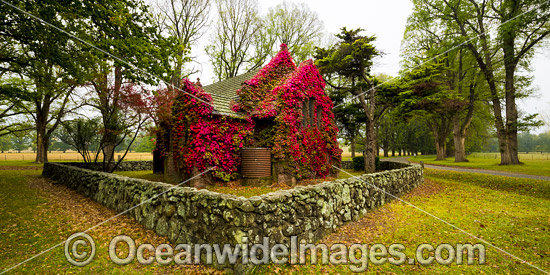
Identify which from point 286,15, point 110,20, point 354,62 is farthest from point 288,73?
point 286,15

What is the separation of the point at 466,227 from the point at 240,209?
6.95 metres

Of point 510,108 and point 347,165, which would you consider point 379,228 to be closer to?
point 347,165

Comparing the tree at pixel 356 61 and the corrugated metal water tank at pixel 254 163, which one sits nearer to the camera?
the corrugated metal water tank at pixel 254 163

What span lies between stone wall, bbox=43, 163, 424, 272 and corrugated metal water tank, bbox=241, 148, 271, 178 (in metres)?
4.41

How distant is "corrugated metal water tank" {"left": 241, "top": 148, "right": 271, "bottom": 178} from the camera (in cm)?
1064

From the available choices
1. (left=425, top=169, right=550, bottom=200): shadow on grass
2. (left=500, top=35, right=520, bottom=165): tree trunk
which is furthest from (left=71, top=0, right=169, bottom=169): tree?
(left=500, top=35, right=520, bottom=165): tree trunk

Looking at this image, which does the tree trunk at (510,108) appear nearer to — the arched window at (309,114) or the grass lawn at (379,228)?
the grass lawn at (379,228)

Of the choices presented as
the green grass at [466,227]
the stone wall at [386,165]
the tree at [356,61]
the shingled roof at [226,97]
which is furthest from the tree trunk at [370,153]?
the shingled roof at [226,97]

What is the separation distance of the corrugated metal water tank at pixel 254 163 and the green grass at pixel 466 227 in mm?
4890

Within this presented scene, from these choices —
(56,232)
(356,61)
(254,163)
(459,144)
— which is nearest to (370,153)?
(356,61)

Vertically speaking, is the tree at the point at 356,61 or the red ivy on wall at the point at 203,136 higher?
the tree at the point at 356,61

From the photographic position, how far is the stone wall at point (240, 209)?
4.45 meters

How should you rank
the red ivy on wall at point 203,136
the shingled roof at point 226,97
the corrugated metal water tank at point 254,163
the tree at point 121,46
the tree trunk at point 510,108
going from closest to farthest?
the tree at point 121,46 → the red ivy on wall at point 203,136 → the corrugated metal water tank at point 254,163 → the shingled roof at point 226,97 → the tree trunk at point 510,108

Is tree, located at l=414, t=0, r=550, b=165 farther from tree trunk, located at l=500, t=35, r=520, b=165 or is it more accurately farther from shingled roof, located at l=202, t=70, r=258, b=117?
→ shingled roof, located at l=202, t=70, r=258, b=117
